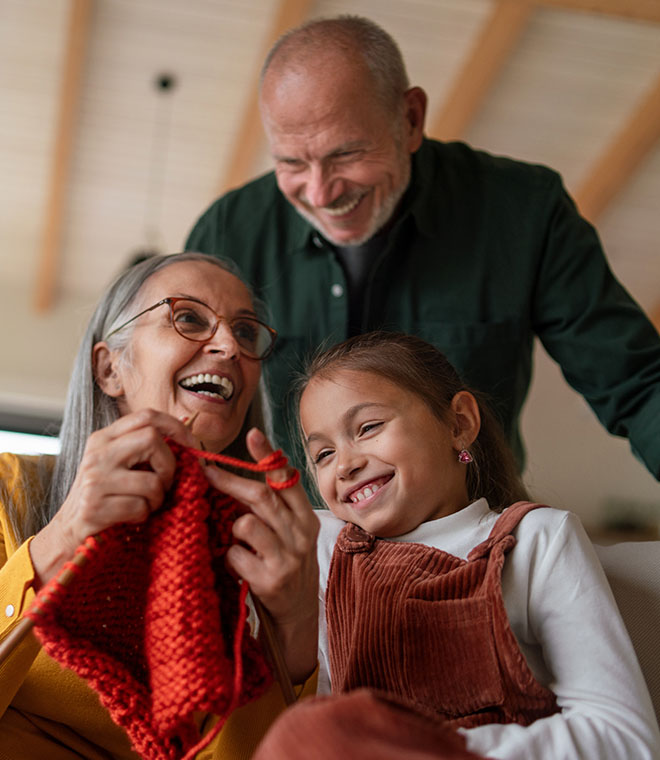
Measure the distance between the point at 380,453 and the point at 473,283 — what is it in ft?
3.62

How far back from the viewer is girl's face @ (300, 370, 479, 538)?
1.61m

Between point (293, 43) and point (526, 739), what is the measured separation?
186cm

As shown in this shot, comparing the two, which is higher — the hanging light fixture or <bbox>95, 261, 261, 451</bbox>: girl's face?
<bbox>95, 261, 261, 451</bbox>: girl's face

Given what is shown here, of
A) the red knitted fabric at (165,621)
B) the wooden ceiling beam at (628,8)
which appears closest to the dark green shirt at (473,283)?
the red knitted fabric at (165,621)

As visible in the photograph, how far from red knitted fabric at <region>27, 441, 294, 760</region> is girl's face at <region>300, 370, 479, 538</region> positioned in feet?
1.25

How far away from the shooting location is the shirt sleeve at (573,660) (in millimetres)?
1191

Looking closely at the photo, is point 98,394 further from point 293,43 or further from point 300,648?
point 293,43

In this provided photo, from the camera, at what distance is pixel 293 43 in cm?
237

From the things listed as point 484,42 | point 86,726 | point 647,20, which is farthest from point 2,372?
point 86,726

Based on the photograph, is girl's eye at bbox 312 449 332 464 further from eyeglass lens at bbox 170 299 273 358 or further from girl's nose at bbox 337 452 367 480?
eyeglass lens at bbox 170 299 273 358

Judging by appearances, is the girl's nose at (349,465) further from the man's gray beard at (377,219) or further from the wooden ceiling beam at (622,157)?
the wooden ceiling beam at (622,157)

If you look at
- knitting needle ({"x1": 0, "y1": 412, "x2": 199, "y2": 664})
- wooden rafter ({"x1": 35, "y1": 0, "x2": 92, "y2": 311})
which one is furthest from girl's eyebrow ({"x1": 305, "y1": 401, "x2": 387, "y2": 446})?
wooden rafter ({"x1": 35, "y1": 0, "x2": 92, "y2": 311})

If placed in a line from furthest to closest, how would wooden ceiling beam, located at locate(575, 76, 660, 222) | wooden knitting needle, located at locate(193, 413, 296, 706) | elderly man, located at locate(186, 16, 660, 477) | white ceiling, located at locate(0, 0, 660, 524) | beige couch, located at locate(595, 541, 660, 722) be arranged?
wooden ceiling beam, located at locate(575, 76, 660, 222) → white ceiling, located at locate(0, 0, 660, 524) → elderly man, located at locate(186, 16, 660, 477) → beige couch, located at locate(595, 541, 660, 722) → wooden knitting needle, located at locate(193, 413, 296, 706)

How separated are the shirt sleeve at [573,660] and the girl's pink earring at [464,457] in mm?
253
